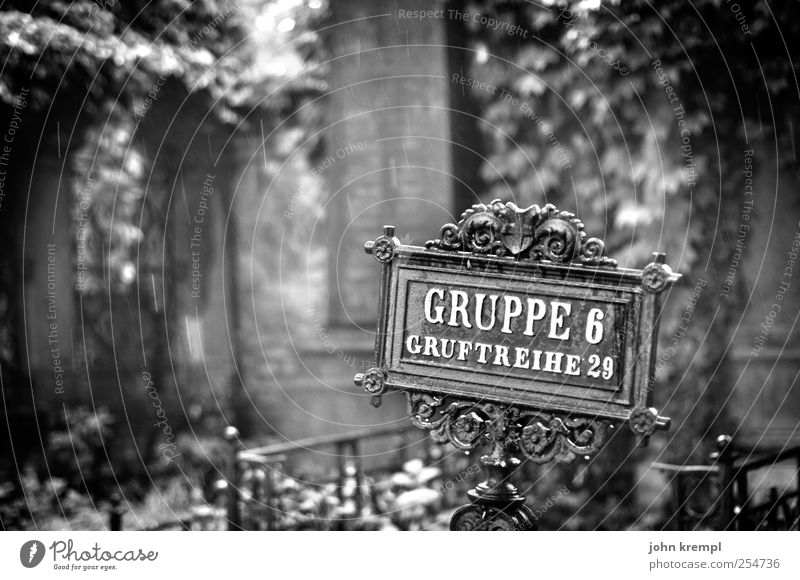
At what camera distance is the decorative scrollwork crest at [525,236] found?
154 cm

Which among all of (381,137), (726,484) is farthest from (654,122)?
(726,484)

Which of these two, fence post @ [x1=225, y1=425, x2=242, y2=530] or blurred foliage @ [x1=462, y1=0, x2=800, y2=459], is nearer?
fence post @ [x1=225, y1=425, x2=242, y2=530]

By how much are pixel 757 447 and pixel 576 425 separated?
209cm

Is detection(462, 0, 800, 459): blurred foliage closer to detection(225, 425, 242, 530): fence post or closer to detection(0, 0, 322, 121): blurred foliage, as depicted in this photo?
detection(0, 0, 322, 121): blurred foliage

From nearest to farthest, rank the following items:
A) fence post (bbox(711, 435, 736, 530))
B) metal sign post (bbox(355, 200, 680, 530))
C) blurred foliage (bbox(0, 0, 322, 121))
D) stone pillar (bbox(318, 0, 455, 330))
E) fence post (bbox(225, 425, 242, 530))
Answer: metal sign post (bbox(355, 200, 680, 530))
fence post (bbox(711, 435, 736, 530))
fence post (bbox(225, 425, 242, 530))
blurred foliage (bbox(0, 0, 322, 121))
stone pillar (bbox(318, 0, 455, 330))

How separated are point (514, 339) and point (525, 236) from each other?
200 millimetres

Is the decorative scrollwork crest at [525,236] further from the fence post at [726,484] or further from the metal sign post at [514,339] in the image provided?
Answer: the fence post at [726,484]

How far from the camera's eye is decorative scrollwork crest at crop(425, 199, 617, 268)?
1542mm

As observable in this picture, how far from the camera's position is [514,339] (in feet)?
5.22

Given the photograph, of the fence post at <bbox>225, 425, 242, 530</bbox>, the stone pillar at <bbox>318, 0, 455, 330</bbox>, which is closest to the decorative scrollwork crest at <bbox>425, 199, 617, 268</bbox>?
the fence post at <bbox>225, 425, 242, 530</bbox>

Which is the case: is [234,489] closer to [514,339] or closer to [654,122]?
[514,339]

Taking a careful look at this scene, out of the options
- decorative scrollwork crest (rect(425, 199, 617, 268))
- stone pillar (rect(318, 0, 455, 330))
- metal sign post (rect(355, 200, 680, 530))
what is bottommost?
metal sign post (rect(355, 200, 680, 530))
